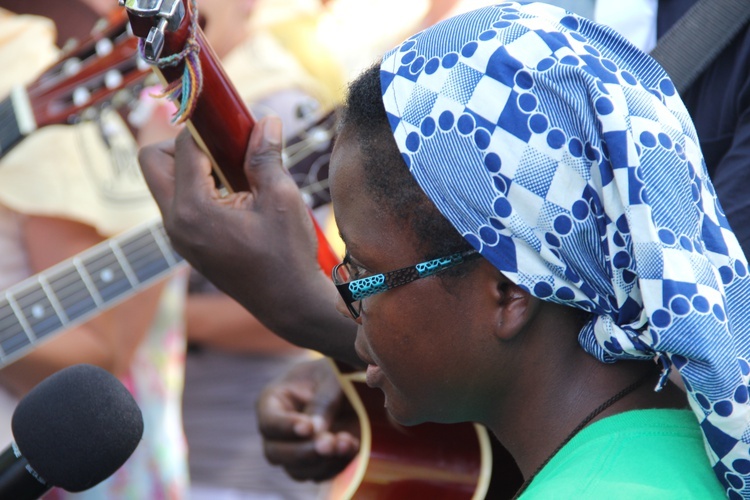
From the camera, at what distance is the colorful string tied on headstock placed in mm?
1771

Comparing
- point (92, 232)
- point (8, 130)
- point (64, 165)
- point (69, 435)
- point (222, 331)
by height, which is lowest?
point (222, 331)

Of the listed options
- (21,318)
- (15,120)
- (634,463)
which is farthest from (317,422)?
(15,120)

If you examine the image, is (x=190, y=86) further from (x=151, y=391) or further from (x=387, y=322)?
(x=151, y=391)

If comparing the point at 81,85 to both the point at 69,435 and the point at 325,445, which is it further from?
the point at 69,435

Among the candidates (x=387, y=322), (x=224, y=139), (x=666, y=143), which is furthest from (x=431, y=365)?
(x=224, y=139)

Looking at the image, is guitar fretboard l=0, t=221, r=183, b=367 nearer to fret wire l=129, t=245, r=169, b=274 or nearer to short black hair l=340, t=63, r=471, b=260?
fret wire l=129, t=245, r=169, b=274

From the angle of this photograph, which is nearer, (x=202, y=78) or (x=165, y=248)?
(x=202, y=78)

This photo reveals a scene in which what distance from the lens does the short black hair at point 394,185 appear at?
1490 millimetres

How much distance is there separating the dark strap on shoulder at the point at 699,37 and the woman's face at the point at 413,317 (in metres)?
0.89

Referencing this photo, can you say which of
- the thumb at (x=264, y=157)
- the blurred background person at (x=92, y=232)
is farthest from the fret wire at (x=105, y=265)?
the thumb at (x=264, y=157)

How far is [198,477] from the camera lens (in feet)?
11.6

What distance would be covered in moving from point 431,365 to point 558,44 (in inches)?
21.6

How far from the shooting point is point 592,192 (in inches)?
54.1

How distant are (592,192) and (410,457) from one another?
124cm
